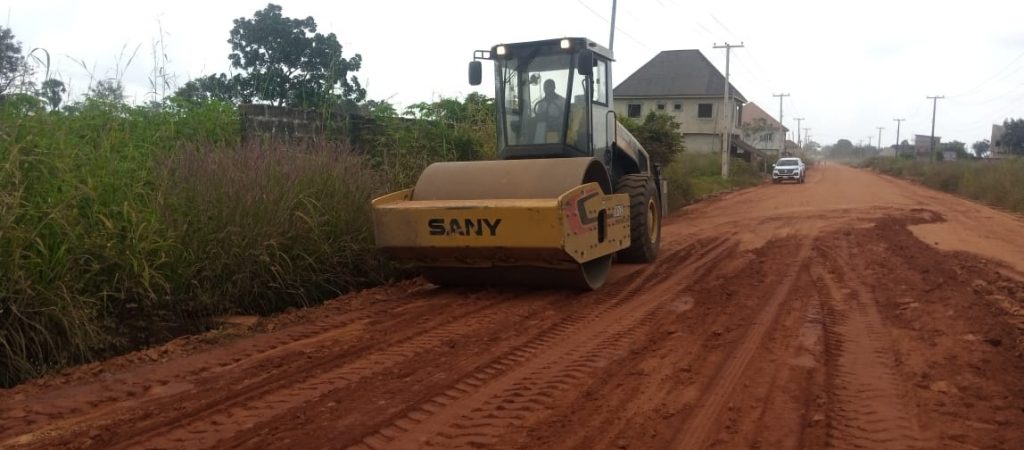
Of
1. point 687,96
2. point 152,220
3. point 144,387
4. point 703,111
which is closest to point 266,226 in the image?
point 152,220

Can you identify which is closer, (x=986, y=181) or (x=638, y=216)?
(x=638, y=216)

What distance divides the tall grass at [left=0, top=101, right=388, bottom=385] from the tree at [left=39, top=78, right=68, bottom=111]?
14cm

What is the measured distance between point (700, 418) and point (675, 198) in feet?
59.7

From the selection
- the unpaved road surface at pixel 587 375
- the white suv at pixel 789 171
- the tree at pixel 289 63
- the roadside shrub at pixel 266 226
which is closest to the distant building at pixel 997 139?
the white suv at pixel 789 171

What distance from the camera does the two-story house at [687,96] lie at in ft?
168

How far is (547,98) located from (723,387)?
16.4ft

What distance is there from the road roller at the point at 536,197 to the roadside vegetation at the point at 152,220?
840 mm

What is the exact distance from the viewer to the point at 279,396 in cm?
459

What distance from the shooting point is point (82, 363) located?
542 centimetres

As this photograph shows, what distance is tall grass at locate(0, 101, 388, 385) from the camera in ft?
17.4

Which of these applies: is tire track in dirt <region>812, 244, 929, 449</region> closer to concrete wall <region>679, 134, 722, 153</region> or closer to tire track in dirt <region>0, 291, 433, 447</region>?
tire track in dirt <region>0, 291, 433, 447</region>

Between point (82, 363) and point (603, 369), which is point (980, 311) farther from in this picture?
point (82, 363)

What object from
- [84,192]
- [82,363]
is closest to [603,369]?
[82,363]

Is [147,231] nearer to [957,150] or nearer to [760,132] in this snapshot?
[760,132]
